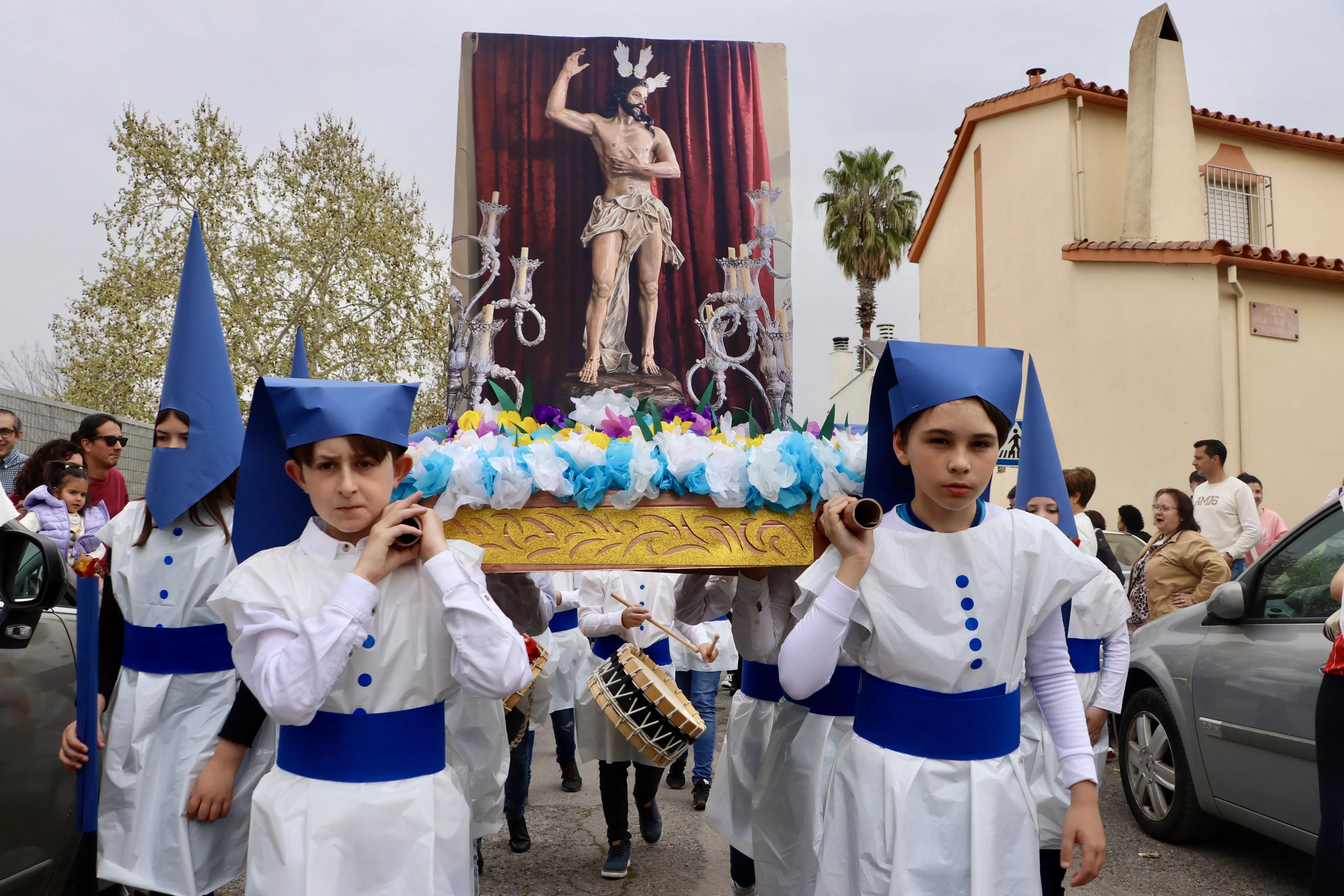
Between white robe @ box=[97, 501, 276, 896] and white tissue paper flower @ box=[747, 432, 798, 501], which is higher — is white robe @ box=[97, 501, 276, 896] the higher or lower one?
the lower one

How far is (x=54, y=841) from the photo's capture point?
344cm

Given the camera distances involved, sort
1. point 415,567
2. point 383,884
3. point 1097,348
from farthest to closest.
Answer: point 1097,348 < point 415,567 < point 383,884

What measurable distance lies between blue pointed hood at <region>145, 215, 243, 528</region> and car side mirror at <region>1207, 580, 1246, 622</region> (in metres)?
4.00

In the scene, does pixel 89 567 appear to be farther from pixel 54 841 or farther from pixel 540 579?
pixel 540 579

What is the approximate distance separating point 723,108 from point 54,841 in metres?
9.81

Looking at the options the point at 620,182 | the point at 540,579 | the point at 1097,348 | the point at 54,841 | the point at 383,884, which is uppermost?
the point at 620,182

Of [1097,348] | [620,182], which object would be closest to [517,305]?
[620,182]

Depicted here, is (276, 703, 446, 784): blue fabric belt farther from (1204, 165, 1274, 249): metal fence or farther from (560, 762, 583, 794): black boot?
(1204, 165, 1274, 249): metal fence

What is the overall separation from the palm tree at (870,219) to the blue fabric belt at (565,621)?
80.6ft

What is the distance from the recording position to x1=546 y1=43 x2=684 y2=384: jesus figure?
448 inches

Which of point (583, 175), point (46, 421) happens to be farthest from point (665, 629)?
point (46, 421)

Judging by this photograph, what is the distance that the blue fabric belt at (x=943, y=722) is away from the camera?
2.43 meters

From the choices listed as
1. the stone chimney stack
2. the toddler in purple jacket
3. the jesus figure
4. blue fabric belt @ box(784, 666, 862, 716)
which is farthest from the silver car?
the stone chimney stack

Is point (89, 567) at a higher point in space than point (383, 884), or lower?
higher
